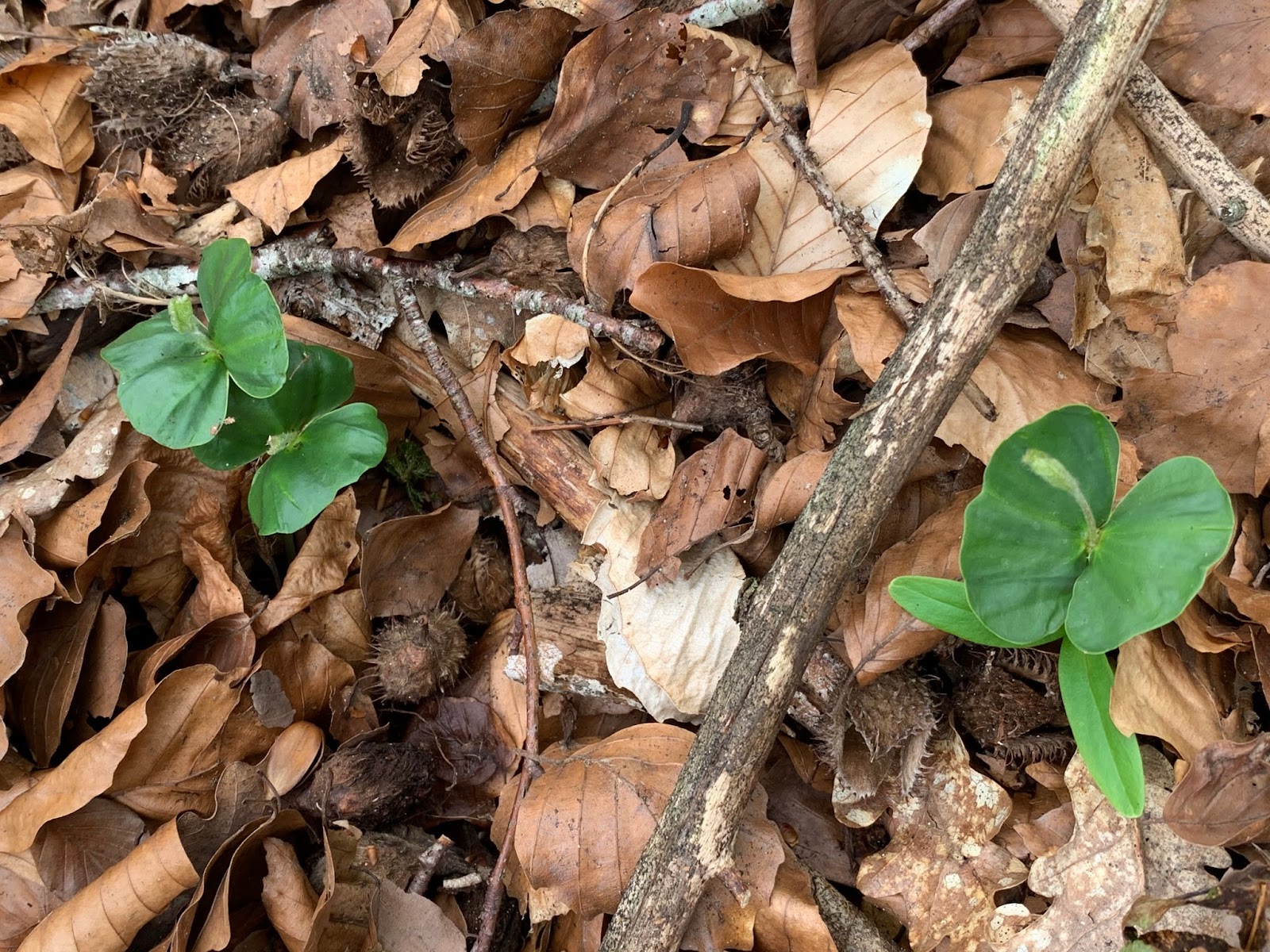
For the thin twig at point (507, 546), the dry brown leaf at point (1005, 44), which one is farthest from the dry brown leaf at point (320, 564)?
the dry brown leaf at point (1005, 44)

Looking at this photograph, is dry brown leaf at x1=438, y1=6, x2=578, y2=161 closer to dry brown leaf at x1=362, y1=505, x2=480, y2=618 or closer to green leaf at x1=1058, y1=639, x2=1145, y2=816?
dry brown leaf at x1=362, y1=505, x2=480, y2=618

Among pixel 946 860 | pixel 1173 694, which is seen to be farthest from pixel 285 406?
pixel 1173 694

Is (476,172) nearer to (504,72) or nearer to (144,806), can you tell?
(504,72)

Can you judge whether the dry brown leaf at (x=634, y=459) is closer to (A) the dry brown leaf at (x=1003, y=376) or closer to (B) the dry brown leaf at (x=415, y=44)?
(A) the dry brown leaf at (x=1003, y=376)

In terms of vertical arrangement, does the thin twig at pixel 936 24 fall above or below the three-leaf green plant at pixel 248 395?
above

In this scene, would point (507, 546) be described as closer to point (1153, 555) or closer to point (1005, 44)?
point (1153, 555)

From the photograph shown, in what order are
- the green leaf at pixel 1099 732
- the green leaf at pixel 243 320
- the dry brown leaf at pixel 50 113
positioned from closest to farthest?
1. the green leaf at pixel 1099 732
2. the green leaf at pixel 243 320
3. the dry brown leaf at pixel 50 113
